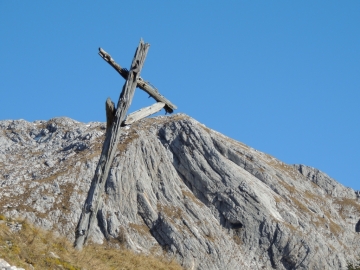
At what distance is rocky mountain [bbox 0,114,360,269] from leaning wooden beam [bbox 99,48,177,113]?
25.7m

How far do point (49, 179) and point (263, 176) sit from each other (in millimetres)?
21593

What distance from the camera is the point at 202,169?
191 ft

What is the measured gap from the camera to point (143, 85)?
67.5 feet

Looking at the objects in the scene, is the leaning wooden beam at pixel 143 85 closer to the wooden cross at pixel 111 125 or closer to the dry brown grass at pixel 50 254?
the wooden cross at pixel 111 125

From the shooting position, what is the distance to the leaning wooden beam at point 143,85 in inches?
782

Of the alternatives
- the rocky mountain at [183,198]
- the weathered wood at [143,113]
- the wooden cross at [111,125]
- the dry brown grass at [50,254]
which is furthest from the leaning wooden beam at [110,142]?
the rocky mountain at [183,198]

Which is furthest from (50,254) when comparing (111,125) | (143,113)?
(143,113)

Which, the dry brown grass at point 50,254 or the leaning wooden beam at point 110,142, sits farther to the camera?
the leaning wooden beam at point 110,142

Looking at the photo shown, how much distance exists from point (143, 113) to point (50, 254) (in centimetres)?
635

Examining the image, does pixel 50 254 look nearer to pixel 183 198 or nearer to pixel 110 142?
pixel 110 142

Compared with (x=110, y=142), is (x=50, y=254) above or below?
below

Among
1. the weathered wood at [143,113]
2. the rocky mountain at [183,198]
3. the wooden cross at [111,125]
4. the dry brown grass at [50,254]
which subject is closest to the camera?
the dry brown grass at [50,254]

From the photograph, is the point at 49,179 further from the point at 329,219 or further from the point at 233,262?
the point at 329,219

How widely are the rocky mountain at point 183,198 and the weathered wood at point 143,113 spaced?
25.9 metres
